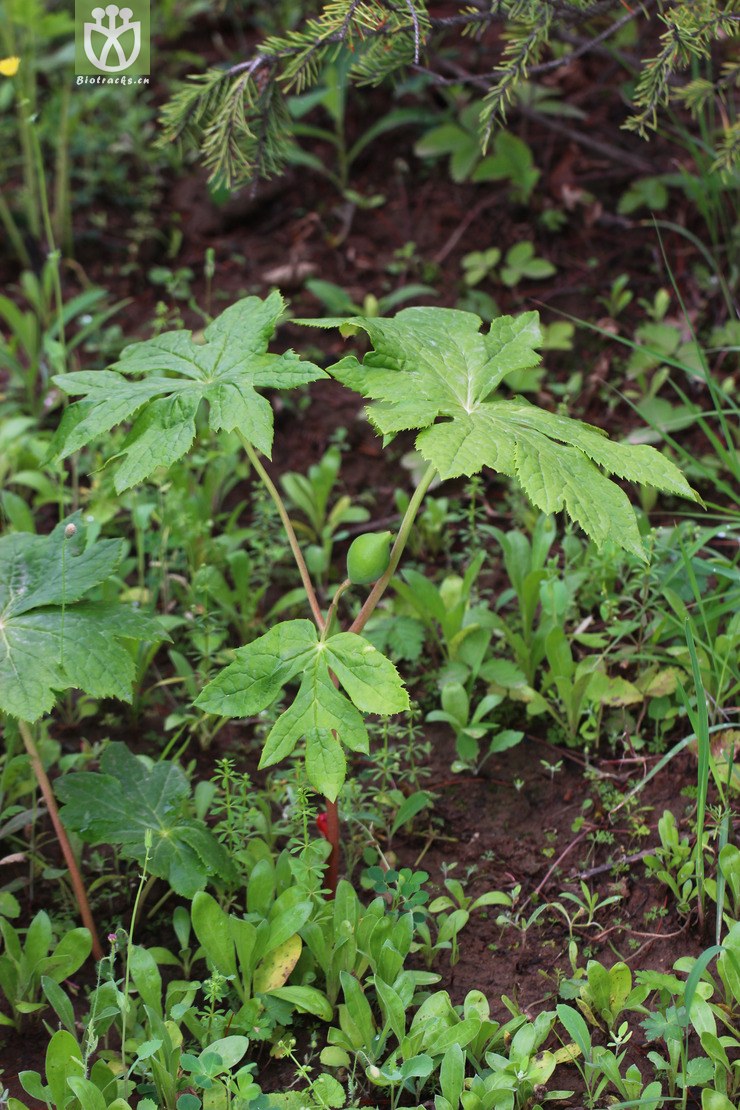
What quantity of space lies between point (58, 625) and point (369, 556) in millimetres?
578

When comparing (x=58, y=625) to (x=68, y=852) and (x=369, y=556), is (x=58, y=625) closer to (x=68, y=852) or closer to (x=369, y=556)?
(x=68, y=852)

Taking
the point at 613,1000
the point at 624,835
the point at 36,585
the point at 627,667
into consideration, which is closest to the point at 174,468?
the point at 36,585

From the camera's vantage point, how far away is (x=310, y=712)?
1.76 meters

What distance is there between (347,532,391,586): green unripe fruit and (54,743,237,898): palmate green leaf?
1.99 feet

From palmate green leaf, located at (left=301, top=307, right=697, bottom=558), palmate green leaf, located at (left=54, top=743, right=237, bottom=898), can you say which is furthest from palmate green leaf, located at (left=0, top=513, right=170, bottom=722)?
palmate green leaf, located at (left=301, top=307, right=697, bottom=558)

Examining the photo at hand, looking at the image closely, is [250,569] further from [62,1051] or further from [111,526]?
[62,1051]

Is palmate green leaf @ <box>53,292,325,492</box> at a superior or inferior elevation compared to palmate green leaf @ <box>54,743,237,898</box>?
superior

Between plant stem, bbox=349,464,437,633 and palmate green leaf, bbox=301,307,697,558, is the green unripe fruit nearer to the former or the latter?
plant stem, bbox=349,464,437,633

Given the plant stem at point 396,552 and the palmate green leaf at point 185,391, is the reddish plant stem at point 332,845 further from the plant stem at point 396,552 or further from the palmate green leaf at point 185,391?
the palmate green leaf at point 185,391

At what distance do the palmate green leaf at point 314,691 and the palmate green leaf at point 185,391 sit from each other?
13.7 inches

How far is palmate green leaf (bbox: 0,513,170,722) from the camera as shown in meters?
1.86

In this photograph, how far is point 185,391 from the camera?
76.4 inches

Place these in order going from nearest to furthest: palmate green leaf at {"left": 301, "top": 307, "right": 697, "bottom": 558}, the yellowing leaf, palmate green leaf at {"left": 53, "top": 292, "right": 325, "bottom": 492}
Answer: palmate green leaf at {"left": 301, "top": 307, "right": 697, "bottom": 558}, palmate green leaf at {"left": 53, "top": 292, "right": 325, "bottom": 492}, the yellowing leaf

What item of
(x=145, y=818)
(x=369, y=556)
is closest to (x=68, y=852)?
(x=145, y=818)
